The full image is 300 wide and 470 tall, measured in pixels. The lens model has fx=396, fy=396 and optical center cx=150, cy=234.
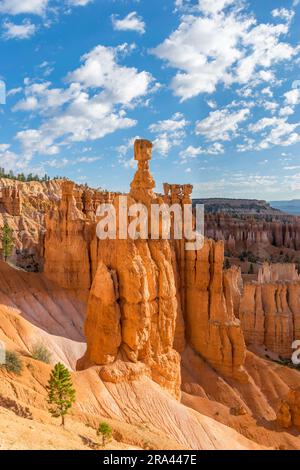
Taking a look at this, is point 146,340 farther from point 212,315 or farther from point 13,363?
point 212,315

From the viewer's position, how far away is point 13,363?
16203 mm

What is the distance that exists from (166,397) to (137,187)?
10.4 m

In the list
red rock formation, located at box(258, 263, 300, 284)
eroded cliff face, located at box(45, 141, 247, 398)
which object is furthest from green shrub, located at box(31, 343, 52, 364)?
red rock formation, located at box(258, 263, 300, 284)

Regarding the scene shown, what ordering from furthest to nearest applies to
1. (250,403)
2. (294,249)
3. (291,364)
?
(294,249), (291,364), (250,403)

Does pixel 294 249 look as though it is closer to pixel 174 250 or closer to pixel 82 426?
pixel 174 250

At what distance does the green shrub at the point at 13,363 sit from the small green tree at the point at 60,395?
2402mm

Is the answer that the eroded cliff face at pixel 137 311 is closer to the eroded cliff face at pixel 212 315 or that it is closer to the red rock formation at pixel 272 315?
the eroded cliff face at pixel 212 315

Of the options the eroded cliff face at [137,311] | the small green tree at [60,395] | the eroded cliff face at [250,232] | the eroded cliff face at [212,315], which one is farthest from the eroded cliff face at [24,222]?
the eroded cliff face at [250,232]

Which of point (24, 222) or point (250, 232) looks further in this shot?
point (250, 232)

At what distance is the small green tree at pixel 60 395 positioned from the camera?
44.1 feet

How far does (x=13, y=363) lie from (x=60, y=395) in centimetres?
353

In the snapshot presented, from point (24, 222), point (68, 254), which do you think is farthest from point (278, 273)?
point (24, 222)
